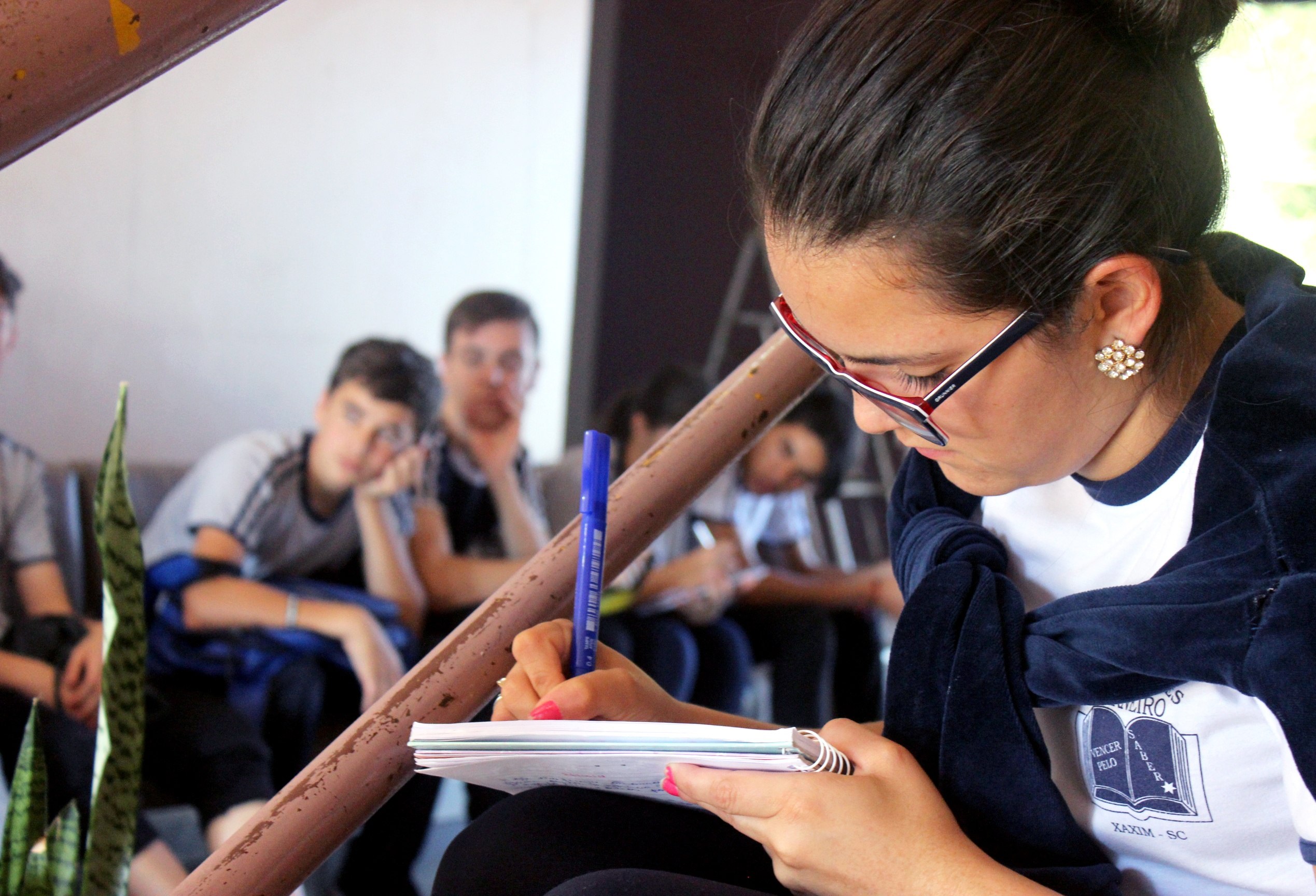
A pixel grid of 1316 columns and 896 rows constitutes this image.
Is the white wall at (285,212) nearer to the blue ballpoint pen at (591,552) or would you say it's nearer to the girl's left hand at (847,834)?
the blue ballpoint pen at (591,552)

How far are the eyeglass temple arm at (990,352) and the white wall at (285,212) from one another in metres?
2.24

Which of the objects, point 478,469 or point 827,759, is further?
point 478,469

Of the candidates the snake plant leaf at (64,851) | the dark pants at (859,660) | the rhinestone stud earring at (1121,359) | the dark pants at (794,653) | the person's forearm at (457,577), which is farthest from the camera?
the dark pants at (859,660)

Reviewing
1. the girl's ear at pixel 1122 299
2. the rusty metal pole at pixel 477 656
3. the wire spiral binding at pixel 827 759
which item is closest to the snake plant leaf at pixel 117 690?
the rusty metal pole at pixel 477 656

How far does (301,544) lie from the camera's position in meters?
2.18

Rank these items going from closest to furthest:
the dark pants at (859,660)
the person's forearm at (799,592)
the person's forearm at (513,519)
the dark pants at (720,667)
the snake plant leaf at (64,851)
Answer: the snake plant leaf at (64,851)
the person's forearm at (513,519)
the dark pants at (720,667)
the person's forearm at (799,592)
the dark pants at (859,660)

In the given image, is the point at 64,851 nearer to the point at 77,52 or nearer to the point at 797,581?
the point at 77,52

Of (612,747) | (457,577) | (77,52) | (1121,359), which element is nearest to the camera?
(77,52)

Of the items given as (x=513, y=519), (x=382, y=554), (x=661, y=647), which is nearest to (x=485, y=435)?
(x=513, y=519)

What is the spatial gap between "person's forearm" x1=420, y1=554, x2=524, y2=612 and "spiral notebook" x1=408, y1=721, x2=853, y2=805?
180 cm

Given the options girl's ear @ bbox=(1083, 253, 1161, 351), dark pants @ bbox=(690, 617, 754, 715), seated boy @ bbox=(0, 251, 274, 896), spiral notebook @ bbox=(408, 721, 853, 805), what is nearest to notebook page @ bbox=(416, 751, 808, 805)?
spiral notebook @ bbox=(408, 721, 853, 805)

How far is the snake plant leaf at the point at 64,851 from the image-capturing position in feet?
2.67

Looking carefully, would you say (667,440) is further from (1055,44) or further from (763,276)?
(763,276)

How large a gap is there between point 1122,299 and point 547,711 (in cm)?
44
